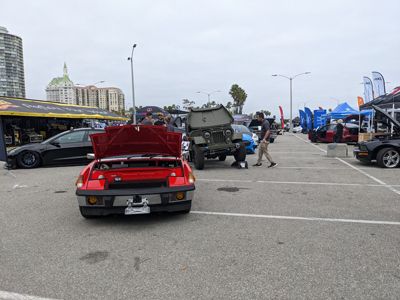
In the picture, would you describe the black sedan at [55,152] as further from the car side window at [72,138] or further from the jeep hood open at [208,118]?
the jeep hood open at [208,118]

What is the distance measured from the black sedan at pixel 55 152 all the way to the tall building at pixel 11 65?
1602 inches

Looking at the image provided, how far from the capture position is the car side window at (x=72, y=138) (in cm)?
1150

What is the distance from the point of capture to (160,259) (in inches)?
142

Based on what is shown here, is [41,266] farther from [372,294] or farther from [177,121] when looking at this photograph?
[177,121]

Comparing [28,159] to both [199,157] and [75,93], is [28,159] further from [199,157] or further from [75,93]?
[75,93]

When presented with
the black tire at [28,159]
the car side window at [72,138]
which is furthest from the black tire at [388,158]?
the black tire at [28,159]

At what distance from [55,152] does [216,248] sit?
909 centimetres

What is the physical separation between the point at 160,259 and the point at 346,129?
65.7 feet

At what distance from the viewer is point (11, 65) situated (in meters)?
47.8

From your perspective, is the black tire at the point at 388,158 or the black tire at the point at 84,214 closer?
the black tire at the point at 84,214

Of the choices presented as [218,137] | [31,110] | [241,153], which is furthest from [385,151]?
[31,110]

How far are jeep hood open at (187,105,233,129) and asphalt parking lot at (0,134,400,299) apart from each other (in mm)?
4580

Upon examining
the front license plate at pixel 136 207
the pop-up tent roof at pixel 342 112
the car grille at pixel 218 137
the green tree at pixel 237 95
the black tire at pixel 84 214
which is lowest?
the black tire at pixel 84 214

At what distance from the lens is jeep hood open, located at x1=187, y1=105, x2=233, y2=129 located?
11.2 m
